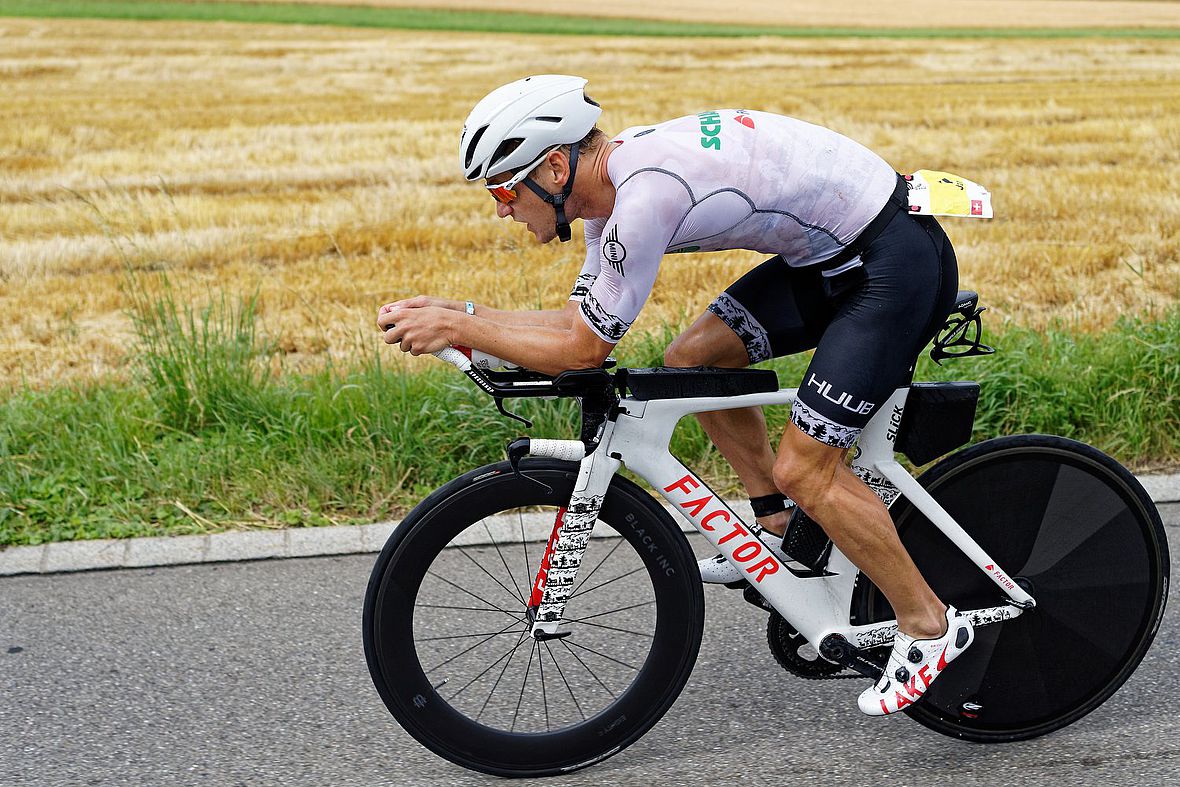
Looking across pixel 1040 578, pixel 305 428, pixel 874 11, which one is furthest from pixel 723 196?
pixel 874 11

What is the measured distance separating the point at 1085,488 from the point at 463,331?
1.71m

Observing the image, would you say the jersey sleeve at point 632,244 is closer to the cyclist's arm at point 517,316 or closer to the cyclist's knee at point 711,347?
the cyclist's arm at point 517,316

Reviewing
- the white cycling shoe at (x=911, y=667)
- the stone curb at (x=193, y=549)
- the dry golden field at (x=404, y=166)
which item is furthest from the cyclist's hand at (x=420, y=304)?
the dry golden field at (x=404, y=166)

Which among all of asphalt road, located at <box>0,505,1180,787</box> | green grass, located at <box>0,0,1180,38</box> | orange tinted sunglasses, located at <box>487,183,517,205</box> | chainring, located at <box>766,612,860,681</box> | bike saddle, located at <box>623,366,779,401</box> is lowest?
green grass, located at <box>0,0,1180,38</box>

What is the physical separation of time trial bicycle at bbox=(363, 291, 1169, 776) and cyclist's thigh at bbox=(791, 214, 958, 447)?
147 millimetres

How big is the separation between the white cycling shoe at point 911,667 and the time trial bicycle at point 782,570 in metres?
0.06

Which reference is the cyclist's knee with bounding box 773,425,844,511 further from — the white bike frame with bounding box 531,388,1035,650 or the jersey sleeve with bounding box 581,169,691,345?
the jersey sleeve with bounding box 581,169,691,345

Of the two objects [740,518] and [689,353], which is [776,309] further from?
[740,518]

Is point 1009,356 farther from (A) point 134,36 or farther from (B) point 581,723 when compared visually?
(A) point 134,36

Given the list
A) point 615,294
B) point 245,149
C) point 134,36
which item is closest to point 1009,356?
point 615,294

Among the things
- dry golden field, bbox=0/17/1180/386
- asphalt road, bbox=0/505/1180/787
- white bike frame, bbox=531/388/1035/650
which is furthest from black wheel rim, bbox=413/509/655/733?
dry golden field, bbox=0/17/1180/386

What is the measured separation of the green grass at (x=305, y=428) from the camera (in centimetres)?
482

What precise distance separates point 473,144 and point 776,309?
3.16 feet

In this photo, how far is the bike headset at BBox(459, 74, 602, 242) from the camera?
112 inches
